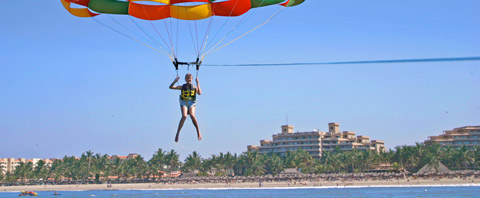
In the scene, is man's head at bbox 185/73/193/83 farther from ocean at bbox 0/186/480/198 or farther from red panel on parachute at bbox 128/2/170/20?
ocean at bbox 0/186/480/198

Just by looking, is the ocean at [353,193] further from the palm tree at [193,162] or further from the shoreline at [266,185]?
the palm tree at [193,162]

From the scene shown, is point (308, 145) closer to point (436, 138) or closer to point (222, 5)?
point (436, 138)

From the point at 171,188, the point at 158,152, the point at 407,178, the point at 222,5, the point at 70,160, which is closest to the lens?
the point at 222,5

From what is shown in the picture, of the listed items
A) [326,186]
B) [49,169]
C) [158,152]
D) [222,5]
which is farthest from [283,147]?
[222,5]

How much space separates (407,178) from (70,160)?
74396mm

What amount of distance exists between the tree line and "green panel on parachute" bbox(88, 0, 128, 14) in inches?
3317

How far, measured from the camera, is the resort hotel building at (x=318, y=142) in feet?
434

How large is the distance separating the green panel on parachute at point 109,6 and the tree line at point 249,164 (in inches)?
3317

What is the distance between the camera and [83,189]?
11869 cm

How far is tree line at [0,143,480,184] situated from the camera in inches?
4131

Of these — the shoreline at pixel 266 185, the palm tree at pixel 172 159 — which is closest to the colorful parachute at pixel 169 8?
the shoreline at pixel 266 185

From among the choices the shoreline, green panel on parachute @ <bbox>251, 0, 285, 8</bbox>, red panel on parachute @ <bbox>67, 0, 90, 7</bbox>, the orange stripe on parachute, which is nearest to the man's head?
green panel on parachute @ <bbox>251, 0, 285, 8</bbox>

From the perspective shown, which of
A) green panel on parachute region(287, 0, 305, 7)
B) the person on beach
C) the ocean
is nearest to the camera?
the person on beach

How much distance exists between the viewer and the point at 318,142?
13338 centimetres
